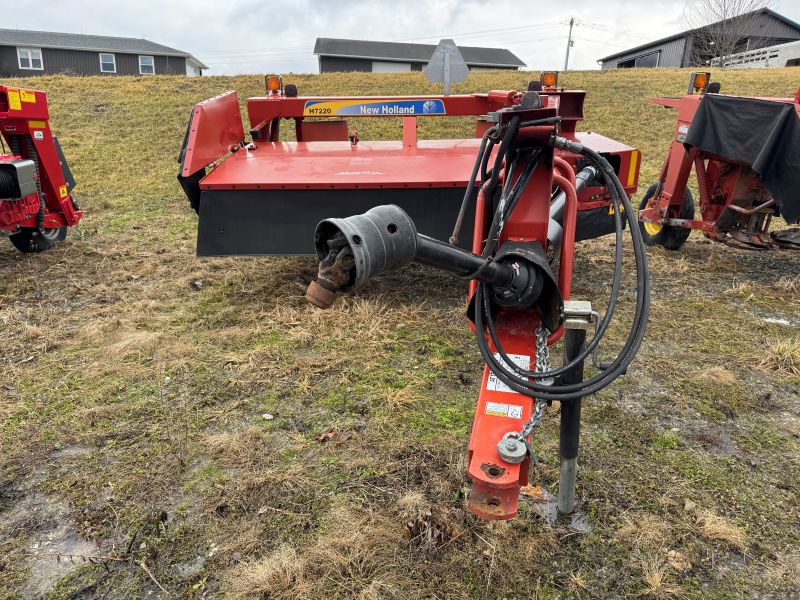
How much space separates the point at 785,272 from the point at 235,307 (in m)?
4.95

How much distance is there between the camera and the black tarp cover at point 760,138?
4.50 m

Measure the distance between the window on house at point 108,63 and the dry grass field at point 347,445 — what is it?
103ft

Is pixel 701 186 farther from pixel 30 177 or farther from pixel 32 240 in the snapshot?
pixel 32 240

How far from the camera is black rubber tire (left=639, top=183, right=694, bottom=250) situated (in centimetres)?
595

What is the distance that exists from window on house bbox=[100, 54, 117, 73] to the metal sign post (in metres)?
32.0

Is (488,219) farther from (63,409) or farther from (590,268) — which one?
Result: (590,268)

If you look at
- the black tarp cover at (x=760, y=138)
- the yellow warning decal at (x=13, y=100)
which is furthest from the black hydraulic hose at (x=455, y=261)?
the yellow warning decal at (x=13, y=100)

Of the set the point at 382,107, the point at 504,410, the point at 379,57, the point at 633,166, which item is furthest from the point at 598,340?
the point at 379,57

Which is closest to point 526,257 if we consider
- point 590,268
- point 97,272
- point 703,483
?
point 703,483

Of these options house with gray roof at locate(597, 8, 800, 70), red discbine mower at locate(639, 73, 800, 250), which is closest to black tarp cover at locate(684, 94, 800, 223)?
red discbine mower at locate(639, 73, 800, 250)

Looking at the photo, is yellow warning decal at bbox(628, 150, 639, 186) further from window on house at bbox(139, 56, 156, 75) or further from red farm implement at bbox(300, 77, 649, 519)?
window on house at bbox(139, 56, 156, 75)

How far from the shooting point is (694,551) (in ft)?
7.29

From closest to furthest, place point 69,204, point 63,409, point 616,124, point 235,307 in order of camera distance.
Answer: point 63,409, point 235,307, point 69,204, point 616,124

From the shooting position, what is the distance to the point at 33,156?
543 centimetres
